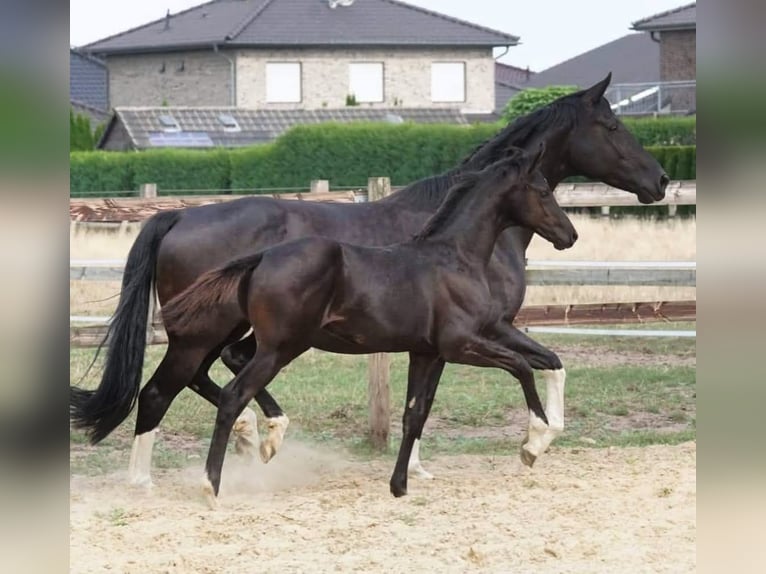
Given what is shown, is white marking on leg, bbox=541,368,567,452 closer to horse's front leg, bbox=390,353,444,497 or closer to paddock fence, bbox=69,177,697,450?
horse's front leg, bbox=390,353,444,497

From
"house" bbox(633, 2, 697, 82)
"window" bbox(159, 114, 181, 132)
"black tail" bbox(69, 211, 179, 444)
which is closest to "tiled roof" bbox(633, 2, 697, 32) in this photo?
"house" bbox(633, 2, 697, 82)

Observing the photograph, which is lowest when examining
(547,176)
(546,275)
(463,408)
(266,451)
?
(463,408)

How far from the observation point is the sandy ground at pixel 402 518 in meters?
4.61

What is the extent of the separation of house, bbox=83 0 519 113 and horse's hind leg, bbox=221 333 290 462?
39.8 metres

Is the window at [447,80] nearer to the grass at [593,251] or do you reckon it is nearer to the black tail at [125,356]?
the grass at [593,251]

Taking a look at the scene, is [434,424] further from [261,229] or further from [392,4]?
[392,4]

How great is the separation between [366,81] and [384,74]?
0.81 m

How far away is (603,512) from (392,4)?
46.9 metres

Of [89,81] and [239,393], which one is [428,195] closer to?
[239,393]

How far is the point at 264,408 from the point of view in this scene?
638 centimetres

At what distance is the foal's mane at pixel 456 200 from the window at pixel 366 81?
4236cm

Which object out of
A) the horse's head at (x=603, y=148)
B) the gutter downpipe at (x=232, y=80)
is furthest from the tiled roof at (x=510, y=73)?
the horse's head at (x=603, y=148)

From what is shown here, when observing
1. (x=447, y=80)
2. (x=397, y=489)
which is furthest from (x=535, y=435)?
(x=447, y=80)

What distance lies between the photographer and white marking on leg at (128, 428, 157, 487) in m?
6.12
